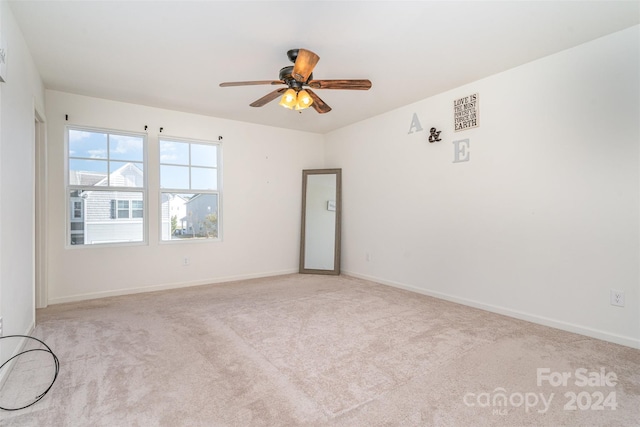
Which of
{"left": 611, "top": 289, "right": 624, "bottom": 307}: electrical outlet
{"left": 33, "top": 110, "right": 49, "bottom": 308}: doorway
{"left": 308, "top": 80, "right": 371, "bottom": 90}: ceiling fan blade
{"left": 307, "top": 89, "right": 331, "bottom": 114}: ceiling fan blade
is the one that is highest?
{"left": 308, "top": 80, "right": 371, "bottom": 90}: ceiling fan blade

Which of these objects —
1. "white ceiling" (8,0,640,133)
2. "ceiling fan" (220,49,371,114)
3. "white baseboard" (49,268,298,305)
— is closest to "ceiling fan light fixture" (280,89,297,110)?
"ceiling fan" (220,49,371,114)

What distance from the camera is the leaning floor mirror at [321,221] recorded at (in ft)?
18.3

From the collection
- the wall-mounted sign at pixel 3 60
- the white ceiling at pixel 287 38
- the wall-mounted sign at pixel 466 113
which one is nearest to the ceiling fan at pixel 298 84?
the white ceiling at pixel 287 38

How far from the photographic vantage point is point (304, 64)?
247 centimetres

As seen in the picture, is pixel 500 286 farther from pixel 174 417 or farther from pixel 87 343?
pixel 87 343

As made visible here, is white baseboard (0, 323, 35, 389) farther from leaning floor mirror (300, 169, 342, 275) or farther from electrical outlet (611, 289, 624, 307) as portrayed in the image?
electrical outlet (611, 289, 624, 307)

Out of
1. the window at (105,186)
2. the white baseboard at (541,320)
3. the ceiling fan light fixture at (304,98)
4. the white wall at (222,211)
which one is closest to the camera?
the white baseboard at (541,320)

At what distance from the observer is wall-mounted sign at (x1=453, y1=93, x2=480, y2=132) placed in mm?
3609

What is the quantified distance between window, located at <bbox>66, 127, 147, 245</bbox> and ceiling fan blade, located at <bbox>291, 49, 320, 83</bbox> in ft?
9.54

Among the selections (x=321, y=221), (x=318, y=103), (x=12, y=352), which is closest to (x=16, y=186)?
(x=12, y=352)

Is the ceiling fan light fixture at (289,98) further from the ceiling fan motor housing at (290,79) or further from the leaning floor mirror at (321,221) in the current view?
the leaning floor mirror at (321,221)

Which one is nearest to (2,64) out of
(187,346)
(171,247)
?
(187,346)

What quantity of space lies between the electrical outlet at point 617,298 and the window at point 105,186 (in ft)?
17.1

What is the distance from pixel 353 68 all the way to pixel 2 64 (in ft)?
8.82
